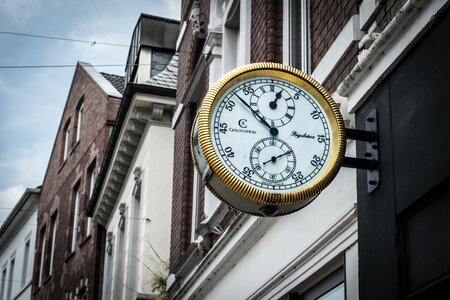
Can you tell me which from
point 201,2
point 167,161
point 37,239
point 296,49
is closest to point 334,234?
point 296,49

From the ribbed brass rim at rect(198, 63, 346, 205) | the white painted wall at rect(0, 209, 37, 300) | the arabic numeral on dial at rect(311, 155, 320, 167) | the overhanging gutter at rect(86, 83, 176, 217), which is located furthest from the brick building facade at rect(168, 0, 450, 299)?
the white painted wall at rect(0, 209, 37, 300)

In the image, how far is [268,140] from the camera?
6.06 metres

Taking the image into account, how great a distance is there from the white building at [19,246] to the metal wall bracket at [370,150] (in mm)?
26652

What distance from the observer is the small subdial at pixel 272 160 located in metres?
5.92

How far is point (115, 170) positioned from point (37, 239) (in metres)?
12.1

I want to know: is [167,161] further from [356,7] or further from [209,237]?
[356,7]

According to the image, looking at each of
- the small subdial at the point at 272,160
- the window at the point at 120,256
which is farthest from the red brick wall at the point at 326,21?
the window at the point at 120,256

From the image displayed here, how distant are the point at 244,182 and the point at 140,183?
12.4m

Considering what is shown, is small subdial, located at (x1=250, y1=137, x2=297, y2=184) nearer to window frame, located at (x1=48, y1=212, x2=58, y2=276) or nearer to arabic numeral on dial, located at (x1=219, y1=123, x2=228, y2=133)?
arabic numeral on dial, located at (x1=219, y1=123, x2=228, y2=133)

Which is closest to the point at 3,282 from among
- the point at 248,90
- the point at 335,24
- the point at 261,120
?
the point at 335,24

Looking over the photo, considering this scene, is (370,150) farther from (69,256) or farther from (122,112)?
(69,256)

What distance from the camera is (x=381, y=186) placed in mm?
6184

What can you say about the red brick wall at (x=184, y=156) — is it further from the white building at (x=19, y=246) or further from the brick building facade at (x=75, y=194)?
the white building at (x=19, y=246)

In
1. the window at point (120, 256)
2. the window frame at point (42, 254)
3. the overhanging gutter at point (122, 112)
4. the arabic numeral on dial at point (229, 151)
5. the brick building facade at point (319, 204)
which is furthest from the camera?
the window frame at point (42, 254)
